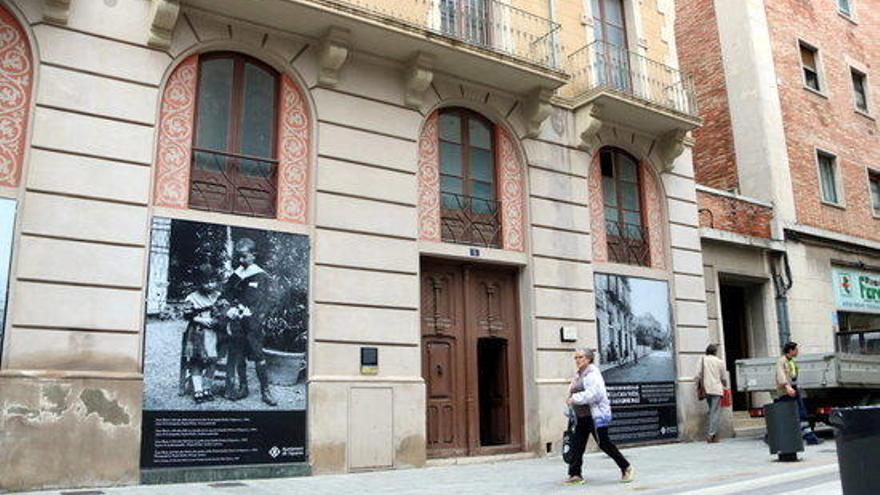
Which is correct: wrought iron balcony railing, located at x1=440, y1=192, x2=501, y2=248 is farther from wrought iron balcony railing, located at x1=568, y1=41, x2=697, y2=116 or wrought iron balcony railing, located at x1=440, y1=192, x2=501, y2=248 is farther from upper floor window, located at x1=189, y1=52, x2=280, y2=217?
A: wrought iron balcony railing, located at x1=568, y1=41, x2=697, y2=116

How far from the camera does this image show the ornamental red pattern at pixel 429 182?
41.4 feet

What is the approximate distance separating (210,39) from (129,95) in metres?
1.50

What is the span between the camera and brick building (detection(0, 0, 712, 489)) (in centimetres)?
935

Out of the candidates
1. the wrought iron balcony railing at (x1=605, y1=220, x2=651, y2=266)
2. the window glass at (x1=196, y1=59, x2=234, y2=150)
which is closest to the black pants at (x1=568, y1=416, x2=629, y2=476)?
the wrought iron balcony railing at (x1=605, y1=220, x2=651, y2=266)

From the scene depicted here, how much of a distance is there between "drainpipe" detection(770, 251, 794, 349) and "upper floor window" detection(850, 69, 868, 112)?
7.97m

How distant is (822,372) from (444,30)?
956cm

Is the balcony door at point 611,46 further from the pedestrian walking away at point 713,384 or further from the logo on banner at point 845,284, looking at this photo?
the logo on banner at point 845,284

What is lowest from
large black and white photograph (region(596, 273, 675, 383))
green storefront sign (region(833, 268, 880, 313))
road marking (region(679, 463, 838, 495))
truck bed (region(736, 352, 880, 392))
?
road marking (region(679, 463, 838, 495))

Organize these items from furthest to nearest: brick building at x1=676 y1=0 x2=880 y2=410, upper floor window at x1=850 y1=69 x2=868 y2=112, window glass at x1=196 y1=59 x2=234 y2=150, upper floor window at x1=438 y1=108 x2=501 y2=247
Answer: upper floor window at x1=850 y1=69 x2=868 y2=112 → brick building at x1=676 y1=0 x2=880 y2=410 → upper floor window at x1=438 y1=108 x2=501 y2=247 → window glass at x1=196 y1=59 x2=234 y2=150

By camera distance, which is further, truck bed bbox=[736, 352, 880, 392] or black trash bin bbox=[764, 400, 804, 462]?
truck bed bbox=[736, 352, 880, 392]

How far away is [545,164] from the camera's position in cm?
1425

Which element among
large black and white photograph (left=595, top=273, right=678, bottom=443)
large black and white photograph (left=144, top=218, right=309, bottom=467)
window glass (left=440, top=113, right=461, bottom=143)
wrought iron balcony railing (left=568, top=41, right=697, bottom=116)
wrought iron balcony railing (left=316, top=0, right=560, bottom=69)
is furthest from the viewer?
wrought iron balcony railing (left=568, top=41, right=697, bottom=116)

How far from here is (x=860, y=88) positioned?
23672 mm

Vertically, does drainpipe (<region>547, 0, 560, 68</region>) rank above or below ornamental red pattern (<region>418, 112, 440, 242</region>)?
above
